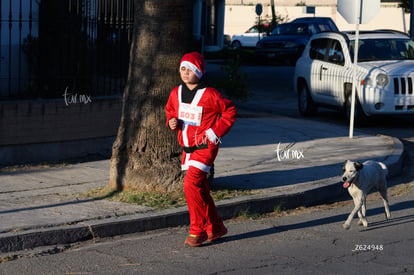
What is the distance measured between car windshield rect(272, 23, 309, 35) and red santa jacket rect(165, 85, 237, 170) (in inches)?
1064

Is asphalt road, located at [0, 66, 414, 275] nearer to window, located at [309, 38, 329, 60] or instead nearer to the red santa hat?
the red santa hat

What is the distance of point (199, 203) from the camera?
24.0ft

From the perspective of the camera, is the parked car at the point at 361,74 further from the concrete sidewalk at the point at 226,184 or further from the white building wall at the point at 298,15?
the white building wall at the point at 298,15

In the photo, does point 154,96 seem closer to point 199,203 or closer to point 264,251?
point 199,203

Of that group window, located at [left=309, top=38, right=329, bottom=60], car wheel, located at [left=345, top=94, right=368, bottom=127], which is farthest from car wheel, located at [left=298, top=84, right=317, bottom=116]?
car wheel, located at [left=345, top=94, right=368, bottom=127]

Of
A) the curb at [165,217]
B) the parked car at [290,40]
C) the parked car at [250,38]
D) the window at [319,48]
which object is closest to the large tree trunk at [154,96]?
the curb at [165,217]

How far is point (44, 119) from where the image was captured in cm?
1099

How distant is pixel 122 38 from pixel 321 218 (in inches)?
193

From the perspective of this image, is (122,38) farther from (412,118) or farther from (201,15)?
(201,15)

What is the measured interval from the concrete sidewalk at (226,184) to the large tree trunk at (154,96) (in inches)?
21.9

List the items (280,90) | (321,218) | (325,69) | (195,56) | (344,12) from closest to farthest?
(195,56) < (321,218) < (344,12) < (325,69) < (280,90)

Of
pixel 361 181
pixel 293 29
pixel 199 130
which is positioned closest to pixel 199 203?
pixel 199 130

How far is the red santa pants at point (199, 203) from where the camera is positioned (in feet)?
23.8

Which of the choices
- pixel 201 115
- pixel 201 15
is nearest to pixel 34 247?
pixel 201 115
